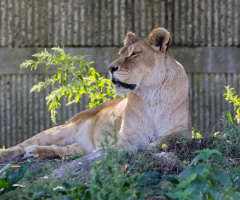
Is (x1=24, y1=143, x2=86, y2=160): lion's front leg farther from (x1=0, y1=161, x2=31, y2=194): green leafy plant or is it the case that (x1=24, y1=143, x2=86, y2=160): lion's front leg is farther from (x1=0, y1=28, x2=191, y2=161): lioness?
(x1=0, y1=161, x2=31, y2=194): green leafy plant

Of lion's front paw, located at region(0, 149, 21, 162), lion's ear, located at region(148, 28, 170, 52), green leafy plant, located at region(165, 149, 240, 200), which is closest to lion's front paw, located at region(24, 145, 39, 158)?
lion's front paw, located at region(0, 149, 21, 162)

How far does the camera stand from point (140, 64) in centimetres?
493

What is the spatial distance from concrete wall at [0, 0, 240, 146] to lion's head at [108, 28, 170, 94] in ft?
12.6

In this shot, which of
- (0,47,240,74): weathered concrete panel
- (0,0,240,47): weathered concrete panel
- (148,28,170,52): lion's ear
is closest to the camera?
(148,28,170,52): lion's ear

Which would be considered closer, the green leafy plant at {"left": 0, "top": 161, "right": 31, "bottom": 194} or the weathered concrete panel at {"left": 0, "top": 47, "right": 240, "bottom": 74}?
the green leafy plant at {"left": 0, "top": 161, "right": 31, "bottom": 194}

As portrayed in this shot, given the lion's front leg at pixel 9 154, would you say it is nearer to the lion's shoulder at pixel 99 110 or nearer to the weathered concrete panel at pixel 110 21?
the lion's shoulder at pixel 99 110

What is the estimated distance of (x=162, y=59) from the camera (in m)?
5.04

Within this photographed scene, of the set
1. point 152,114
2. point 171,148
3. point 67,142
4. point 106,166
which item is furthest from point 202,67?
point 106,166

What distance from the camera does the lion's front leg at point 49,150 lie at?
519 centimetres

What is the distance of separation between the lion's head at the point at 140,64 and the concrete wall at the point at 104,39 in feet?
12.6

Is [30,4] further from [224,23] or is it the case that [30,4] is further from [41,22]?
[224,23]

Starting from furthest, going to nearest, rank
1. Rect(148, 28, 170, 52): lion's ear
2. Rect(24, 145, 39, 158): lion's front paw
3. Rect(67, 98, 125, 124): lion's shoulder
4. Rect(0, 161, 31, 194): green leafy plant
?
1. Rect(67, 98, 125, 124): lion's shoulder
2. Rect(24, 145, 39, 158): lion's front paw
3. Rect(148, 28, 170, 52): lion's ear
4. Rect(0, 161, 31, 194): green leafy plant

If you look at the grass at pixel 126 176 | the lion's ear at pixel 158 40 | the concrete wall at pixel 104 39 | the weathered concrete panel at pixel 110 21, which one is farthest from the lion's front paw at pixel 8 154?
the weathered concrete panel at pixel 110 21

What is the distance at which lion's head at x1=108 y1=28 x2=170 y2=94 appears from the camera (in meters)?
4.80
